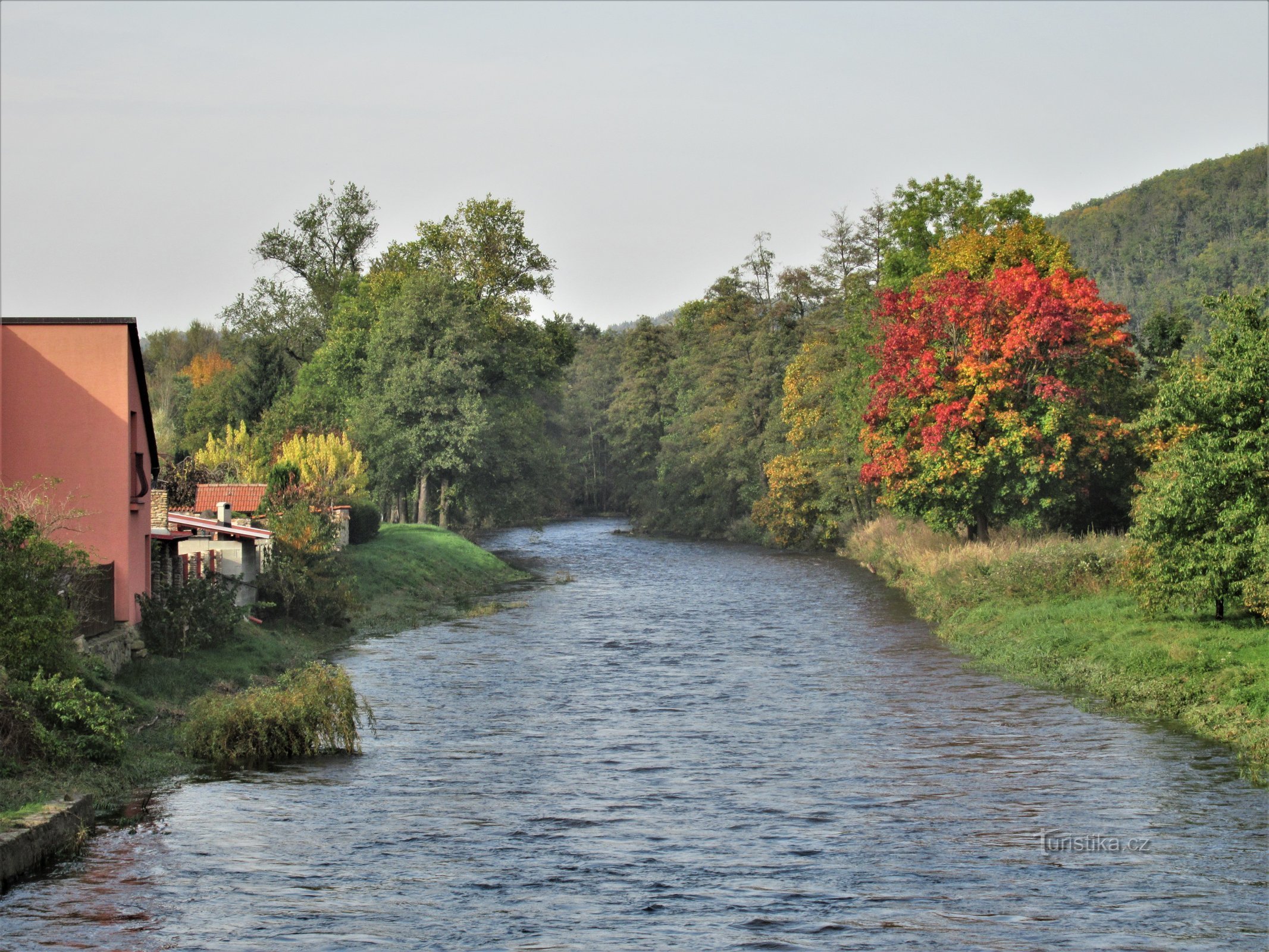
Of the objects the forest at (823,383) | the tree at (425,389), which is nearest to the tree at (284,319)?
the forest at (823,383)

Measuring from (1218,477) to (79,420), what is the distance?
77.8ft

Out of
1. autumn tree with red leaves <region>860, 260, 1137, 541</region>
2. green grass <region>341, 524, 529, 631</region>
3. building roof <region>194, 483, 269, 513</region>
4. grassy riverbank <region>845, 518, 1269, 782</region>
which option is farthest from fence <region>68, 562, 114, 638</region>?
autumn tree with red leaves <region>860, 260, 1137, 541</region>

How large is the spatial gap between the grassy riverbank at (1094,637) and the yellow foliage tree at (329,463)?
24992 millimetres

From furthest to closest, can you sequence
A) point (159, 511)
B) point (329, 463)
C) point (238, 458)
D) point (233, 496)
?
1. point (329, 463)
2. point (238, 458)
3. point (233, 496)
4. point (159, 511)

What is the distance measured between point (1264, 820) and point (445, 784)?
1228 centimetres

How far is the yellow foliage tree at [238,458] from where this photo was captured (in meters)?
52.6

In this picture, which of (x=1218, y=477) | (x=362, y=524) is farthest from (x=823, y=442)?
(x=1218, y=477)

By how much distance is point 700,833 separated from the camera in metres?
17.5

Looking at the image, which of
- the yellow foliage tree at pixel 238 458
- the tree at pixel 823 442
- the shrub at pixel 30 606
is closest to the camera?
the shrub at pixel 30 606

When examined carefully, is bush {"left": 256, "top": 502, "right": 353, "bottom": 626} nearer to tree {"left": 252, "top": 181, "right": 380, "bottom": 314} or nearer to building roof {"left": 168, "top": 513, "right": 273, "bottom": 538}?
building roof {"left": 168, "top": 513, "right": 273, "bottom": 538}

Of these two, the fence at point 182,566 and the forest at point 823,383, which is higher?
the forest at point 823,383

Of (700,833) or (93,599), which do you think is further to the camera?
(93,599)

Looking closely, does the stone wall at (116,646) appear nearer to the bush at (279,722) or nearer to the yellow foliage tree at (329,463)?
the bush at (279,722)

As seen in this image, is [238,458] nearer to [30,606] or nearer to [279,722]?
[279,722]
